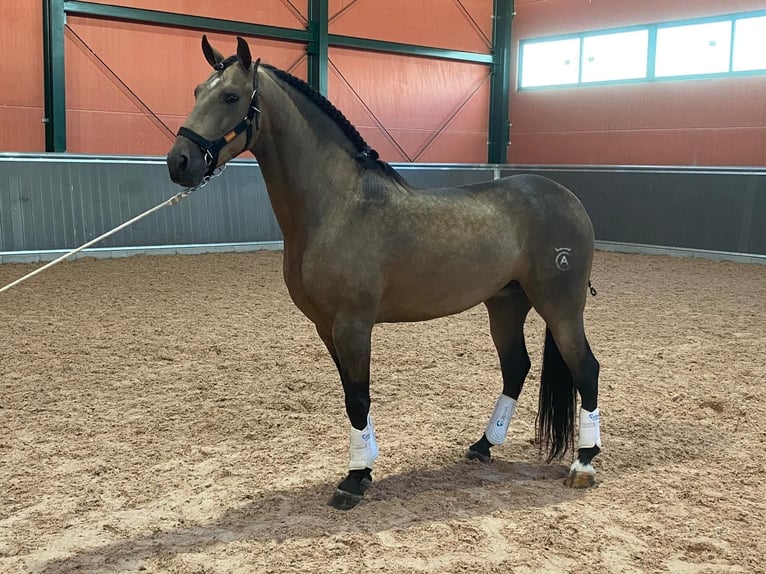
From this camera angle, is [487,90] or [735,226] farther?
[487,90]

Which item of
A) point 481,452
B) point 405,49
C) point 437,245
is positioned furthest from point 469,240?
point 405,49

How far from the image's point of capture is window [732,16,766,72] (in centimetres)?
1120

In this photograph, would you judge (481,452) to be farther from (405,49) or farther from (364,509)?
(405,49)

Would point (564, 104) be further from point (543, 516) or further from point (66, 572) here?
point (66, 572)

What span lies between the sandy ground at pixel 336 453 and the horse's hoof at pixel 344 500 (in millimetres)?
39

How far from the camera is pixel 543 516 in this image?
9.12 feet

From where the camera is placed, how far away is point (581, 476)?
310cm

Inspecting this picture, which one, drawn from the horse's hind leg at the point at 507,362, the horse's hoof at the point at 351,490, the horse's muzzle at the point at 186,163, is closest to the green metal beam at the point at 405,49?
the horse's hind leg at the point at 507,362

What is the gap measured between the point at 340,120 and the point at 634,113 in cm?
1114

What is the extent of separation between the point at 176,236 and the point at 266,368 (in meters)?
6.11

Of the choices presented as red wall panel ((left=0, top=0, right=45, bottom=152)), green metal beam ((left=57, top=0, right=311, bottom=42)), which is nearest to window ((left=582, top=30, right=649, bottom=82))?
green metal beam ((left=57, top=0, right=311, bottom=42))

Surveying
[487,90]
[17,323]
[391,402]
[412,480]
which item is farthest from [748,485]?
[487,90]

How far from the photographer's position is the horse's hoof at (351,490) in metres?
2.88

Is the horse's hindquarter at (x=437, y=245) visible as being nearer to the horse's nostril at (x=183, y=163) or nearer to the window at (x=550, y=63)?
the horse's nostril at (x=183, y=163)
